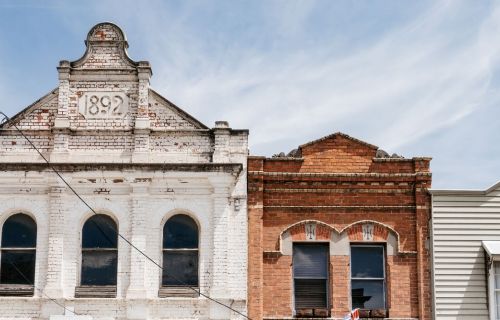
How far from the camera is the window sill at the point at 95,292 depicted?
19.5 meters

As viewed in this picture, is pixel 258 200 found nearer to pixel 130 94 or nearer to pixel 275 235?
pixel 275 235

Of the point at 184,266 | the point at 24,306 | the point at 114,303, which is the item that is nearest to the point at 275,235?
the point at 184,266

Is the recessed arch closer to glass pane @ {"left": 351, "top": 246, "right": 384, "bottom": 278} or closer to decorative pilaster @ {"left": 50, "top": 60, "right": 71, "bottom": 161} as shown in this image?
decorative pilaster @ {"left": 50, "top": 60, "right": 71, "bottom": 161}

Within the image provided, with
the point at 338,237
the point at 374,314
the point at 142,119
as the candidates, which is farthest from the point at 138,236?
the point at 374,314

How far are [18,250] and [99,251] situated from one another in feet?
5.93

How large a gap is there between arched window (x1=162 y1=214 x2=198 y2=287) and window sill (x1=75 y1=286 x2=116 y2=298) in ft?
3.79

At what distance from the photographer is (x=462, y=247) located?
65.4ft

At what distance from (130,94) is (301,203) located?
4673 millimetres

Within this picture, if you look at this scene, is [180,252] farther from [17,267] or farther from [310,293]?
[17,267]

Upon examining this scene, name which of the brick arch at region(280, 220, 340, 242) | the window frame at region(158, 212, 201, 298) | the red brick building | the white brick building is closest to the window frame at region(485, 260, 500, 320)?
the red brick building

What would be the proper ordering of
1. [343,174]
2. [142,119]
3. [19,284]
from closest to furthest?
[19,284], [343,174], [142,119]

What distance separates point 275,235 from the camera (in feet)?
65.6

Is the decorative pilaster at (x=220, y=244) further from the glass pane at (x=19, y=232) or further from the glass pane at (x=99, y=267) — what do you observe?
the glass pane at (x=19, y=232)

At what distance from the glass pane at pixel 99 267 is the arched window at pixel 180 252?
1.15 m
